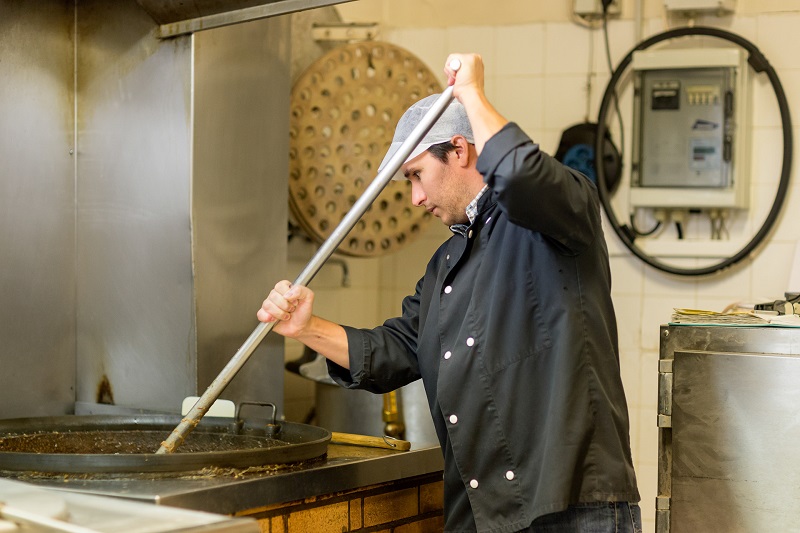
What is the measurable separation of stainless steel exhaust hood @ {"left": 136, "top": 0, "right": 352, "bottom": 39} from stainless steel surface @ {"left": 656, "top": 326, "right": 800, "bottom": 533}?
1.06 metres

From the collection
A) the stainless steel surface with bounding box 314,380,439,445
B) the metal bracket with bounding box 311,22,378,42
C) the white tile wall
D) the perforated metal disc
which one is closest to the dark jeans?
the stainless steel surface with bounding box 314,380,439,445

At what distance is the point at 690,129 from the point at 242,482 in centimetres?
257

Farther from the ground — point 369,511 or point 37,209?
point 37,209

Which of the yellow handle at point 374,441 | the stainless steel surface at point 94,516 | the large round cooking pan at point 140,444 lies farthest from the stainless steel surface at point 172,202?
the stainless steel surface at point 94,516

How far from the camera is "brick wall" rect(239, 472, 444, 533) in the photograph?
1.82 meters

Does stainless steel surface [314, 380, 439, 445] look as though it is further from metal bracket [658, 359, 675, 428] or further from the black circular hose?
the black circular hose

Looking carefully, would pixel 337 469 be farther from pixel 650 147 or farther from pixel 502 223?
pixel 650 147

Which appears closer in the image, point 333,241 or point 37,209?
point 333,241

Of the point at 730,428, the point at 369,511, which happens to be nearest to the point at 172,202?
the point at 369,511

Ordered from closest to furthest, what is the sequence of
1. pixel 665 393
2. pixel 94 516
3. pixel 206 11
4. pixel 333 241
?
pixel 94 516, pixel 333 241, pixel 665 393, pixel 206 11

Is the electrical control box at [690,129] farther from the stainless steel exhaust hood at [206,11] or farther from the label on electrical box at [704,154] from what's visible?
the stainless steel exhaust hood at [206,11]

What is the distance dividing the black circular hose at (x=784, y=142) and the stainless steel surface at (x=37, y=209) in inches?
78.0

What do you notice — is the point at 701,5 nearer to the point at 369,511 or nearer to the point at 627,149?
the point at 627,149

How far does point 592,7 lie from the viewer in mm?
3809
